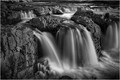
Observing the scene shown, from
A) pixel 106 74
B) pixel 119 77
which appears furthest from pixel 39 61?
pixel 119 77

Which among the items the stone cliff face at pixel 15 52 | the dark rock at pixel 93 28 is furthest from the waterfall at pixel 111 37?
the stone cliff face at pixel 15 52

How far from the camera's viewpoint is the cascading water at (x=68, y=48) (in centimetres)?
643

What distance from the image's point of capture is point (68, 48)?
659 centimetres

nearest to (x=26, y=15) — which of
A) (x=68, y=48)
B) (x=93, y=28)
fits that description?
(x=68, y=48)

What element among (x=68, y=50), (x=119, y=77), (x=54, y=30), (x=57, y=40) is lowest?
(x=119, y=77)

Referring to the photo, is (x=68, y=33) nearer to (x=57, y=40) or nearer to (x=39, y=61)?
(x=57, y=40)

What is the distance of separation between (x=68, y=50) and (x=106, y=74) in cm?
187

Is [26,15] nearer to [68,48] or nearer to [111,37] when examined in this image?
[68,48]

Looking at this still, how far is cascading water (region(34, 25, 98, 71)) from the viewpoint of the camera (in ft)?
21.1

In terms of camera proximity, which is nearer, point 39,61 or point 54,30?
point 39,61

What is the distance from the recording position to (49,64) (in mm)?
6172

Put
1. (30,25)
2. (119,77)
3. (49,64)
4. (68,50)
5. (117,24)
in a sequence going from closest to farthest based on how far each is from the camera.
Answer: (119,77) → (49,64) → (68,50) → (30,25) → (117,24)

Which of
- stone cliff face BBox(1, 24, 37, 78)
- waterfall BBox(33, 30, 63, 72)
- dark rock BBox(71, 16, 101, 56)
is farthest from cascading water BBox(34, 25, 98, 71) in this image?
stone cliff face BBox(1, 24, 37, 78)

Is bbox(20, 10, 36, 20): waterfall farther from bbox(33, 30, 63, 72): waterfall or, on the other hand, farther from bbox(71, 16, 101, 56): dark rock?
bbox(71, 16, 101, 56): dark rock
